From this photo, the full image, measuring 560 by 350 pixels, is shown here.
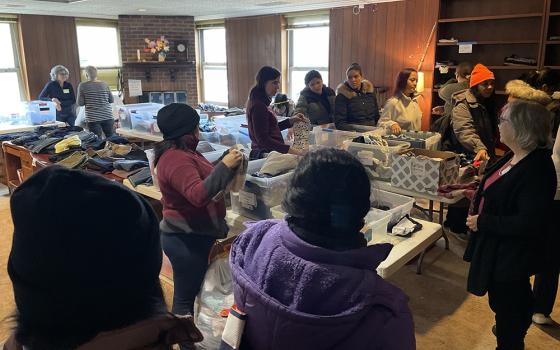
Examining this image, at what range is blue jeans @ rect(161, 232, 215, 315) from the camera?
1.96 metres

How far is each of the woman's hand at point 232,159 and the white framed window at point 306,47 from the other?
5.39 m

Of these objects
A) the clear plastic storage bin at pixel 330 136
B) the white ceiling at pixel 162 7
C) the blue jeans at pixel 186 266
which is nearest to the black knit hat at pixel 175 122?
the blue jeans at pixel 186 266

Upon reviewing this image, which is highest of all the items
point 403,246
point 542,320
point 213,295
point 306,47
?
point 306,47

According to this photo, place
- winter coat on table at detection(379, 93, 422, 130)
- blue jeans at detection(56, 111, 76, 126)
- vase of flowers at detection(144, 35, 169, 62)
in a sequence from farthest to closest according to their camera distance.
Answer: vase of flowers at detection(144, 35, 169, 62), blue jeans at detection(56, 111, 76, 126), winter coat on table at detection(379, 93, 422, 130)

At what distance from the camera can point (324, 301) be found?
963 millimetres

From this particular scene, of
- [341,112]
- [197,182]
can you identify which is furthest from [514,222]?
[341,112]

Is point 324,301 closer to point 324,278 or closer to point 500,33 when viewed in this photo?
point 324,278

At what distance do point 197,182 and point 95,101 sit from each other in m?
4.70

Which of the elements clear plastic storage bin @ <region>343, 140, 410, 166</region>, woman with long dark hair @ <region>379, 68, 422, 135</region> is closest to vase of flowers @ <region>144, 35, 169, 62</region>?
woman with long dark hair @ <region>379, 68, 422, 135</region>

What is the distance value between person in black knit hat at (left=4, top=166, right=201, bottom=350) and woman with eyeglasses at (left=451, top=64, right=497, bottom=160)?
278cm

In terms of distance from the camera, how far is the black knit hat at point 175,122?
189 centimetres

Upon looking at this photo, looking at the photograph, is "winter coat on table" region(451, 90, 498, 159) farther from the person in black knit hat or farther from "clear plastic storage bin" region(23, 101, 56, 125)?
"clear plastic storage bin" region(23, 101, 56, 125)

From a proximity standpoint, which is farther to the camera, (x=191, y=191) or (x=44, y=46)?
(x=44, y=46)

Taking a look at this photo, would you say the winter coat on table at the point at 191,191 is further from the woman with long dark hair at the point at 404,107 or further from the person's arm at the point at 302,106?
the person's arm at the point at 302,106
